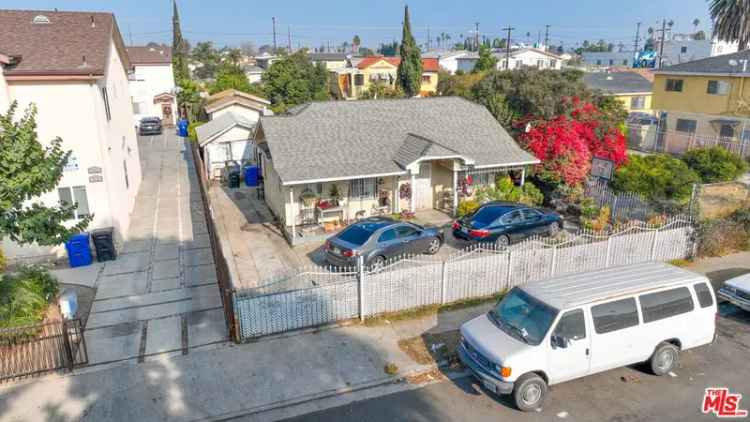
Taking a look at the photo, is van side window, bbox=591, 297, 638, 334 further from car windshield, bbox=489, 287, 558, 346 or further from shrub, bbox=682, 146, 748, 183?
shrub, bbox=682, 146, 748, 183

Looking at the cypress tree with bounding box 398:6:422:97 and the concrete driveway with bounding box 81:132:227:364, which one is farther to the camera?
the cypress tree with bounding box 398:6:422:97

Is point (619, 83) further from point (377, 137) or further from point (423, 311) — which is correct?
point (423, 311)

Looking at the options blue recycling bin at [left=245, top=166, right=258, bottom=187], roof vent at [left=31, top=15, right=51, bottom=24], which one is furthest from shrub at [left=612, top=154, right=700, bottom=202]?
roof vent at [left=31, top=15, right=51, bottom=24]

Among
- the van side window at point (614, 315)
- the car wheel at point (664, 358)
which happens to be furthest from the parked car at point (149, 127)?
the car wheel at point (664, 358)

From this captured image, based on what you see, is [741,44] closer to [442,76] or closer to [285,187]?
[442,76]

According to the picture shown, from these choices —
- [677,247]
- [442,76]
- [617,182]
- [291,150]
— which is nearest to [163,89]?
[442,76]

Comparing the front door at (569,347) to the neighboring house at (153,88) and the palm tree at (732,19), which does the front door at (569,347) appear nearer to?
the palm tree at (732,19)
